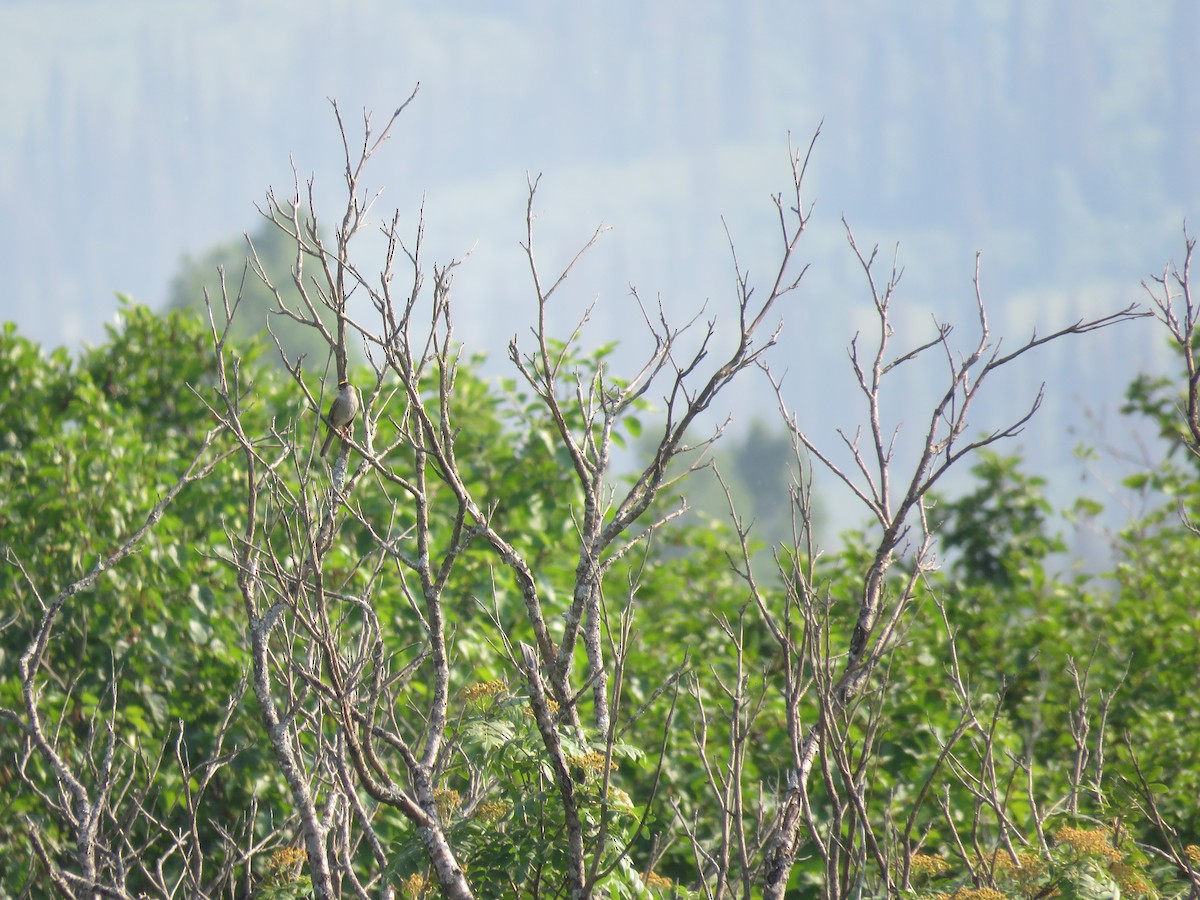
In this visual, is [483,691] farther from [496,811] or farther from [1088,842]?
[1088,842]

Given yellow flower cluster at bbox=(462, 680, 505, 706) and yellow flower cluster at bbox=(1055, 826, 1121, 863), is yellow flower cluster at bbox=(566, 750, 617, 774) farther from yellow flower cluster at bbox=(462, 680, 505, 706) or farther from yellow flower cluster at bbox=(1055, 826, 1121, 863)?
yellow flower cluster at bbox=(1055, 826, 1121, 863)

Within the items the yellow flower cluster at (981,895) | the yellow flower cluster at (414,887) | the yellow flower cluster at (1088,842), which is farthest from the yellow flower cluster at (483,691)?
the yellow flower cluster at (1088,842)

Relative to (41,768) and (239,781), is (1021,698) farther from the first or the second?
(41,768)

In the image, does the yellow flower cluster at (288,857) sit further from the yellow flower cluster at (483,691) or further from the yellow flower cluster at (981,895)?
the yellow flower cluster at (981,895)

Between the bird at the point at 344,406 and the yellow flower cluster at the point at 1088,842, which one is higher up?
the bird at the point at 344,406

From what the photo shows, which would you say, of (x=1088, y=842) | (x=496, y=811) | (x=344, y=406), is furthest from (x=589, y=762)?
(x=344, y=406)

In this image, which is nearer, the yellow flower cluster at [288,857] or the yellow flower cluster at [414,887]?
the yellow flower cluster at [288,857]

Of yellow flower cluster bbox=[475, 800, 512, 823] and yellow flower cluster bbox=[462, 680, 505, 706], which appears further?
yellow flower cluster bbox=[462, 680, 505, 706]

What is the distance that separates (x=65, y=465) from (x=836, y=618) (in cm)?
395

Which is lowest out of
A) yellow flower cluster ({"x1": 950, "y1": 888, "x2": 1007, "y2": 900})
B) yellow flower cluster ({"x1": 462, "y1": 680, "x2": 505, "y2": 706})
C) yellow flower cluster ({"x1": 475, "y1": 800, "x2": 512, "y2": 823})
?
yellow flower cluster ({"x1": 950, "y1": 888, "x2": 1007, "y2": 900})

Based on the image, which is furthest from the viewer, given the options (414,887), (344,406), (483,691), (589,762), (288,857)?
(344,406)

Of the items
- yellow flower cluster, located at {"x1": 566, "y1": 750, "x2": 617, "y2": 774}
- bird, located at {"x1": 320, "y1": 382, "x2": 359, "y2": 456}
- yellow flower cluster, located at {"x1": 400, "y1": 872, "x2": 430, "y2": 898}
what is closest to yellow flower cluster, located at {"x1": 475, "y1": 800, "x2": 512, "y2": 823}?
yellow flower cluster, located at {"x1": 566, "y1": 750, "x2": 617, "y2": 774}

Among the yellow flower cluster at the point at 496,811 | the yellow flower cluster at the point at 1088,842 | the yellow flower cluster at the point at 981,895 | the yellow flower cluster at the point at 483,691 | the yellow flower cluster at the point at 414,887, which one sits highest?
the yellow flower cluster at the point at 483,691

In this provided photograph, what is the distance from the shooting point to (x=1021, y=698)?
22.5ft
